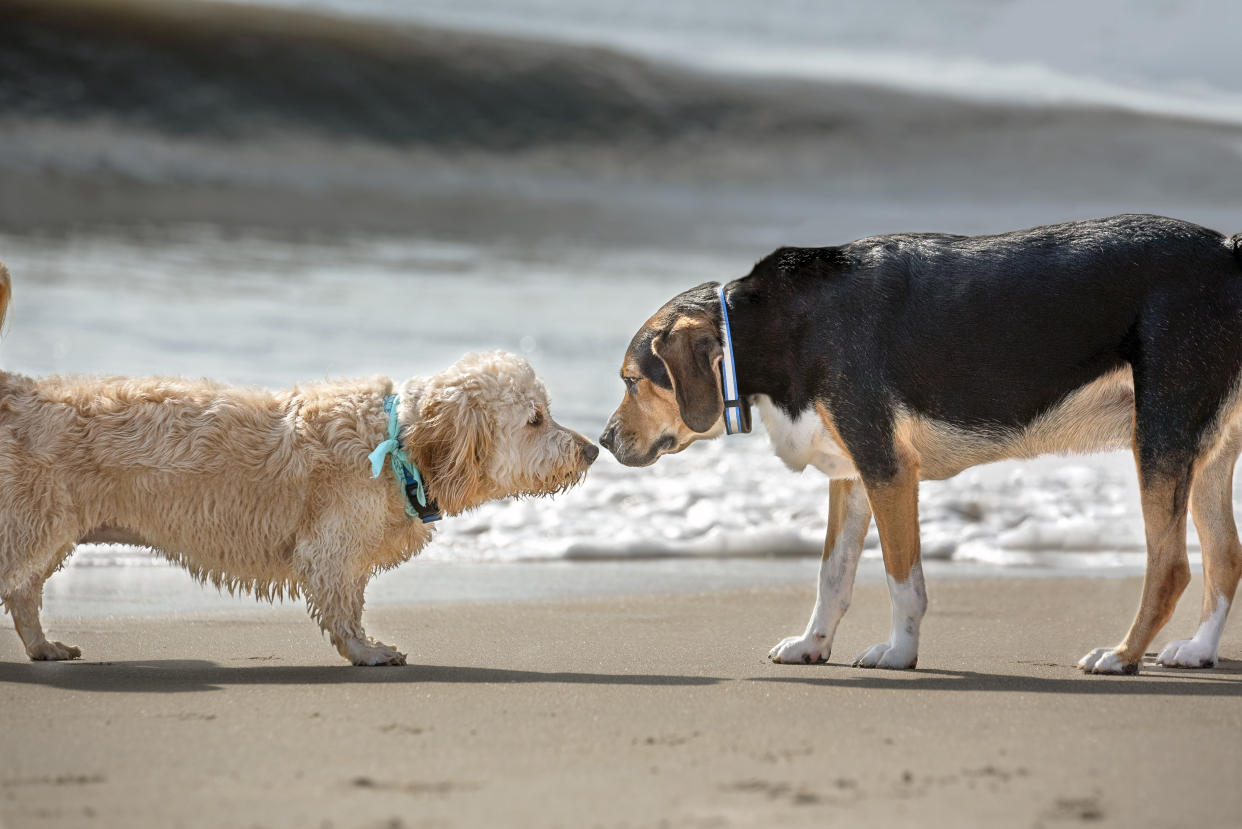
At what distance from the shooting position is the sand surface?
337 centimetres

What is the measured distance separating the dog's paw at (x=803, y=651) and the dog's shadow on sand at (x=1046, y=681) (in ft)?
0.68

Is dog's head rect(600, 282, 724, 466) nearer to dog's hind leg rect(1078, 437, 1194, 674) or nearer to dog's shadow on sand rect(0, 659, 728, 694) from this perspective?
dog's shadow on sand rect(0, 659, 728, 694)

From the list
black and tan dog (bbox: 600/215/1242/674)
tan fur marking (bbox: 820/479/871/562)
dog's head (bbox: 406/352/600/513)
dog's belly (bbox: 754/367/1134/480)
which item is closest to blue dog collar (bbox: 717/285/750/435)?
black and tan dog (bbox: 600/215/1242/674)

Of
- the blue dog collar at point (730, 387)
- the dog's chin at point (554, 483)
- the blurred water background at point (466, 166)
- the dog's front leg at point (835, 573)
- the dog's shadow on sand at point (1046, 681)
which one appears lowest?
the dog's shadow on sand at point (1046, 681)

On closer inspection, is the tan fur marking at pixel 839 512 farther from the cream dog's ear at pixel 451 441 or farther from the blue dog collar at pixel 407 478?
the blue dog collar at pixel 407 478

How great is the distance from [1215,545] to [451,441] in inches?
124

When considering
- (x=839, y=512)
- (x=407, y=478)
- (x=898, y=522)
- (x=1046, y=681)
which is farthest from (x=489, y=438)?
(x=1046, y=681)

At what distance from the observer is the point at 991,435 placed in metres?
5.67

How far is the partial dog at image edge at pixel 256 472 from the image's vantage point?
5430 mm

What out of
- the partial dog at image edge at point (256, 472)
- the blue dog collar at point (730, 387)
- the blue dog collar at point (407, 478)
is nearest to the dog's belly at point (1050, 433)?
the blue dog collar at point (730, 387)

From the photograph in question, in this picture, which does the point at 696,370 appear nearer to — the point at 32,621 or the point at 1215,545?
the point at 1215,545

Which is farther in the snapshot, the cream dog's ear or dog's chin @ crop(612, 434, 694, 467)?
dog's chin @ crop(612, 434, 694, 467)

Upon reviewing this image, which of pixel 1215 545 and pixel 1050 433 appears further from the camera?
pixel 1215 545

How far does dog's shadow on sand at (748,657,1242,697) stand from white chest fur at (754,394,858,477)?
2.80ft
